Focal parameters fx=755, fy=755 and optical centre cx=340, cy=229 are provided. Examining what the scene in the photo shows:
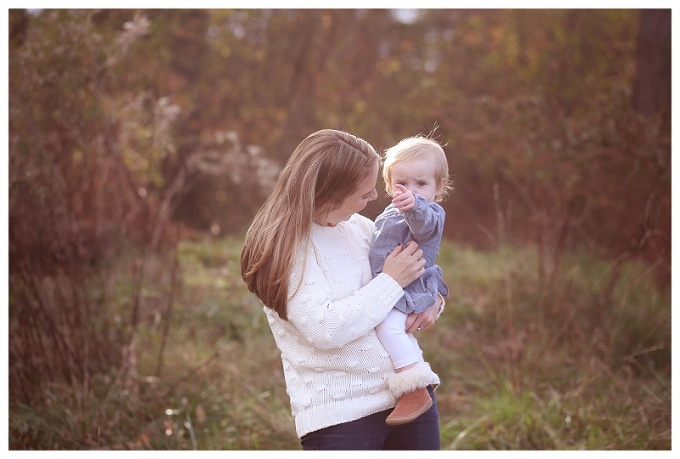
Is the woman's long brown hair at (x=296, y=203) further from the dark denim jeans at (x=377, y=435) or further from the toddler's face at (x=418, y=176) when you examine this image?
the dark denim jeans at (x=377, y=435)

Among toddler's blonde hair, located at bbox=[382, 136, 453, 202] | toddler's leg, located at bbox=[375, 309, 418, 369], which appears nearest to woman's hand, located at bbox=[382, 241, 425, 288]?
toddler's leg, located at bbox=[375, 309, 418, 369]

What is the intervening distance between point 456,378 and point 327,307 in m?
3.29

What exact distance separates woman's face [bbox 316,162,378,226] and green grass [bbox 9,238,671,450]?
1863mm

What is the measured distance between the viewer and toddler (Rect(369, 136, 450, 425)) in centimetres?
219

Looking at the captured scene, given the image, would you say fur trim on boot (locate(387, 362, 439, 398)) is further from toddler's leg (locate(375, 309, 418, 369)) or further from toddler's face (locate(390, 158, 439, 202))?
toddler's face (locate(390, 158, 439, 202))

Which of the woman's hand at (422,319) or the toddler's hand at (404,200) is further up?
the toddler's hand at (404,200)

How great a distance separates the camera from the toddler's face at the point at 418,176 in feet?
7.84

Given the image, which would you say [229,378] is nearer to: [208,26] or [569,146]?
[569,146]

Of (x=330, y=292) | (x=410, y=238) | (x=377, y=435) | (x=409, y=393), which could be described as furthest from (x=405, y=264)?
(x=377, y=435)

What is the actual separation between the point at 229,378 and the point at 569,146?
2907 mm

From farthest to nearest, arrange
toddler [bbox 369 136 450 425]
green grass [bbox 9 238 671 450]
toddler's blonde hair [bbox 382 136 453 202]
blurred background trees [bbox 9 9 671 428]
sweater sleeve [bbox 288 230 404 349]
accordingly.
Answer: blurred background trees [bbox 9 9 671 428] → green grass [bbox 9 238 671 450] → toddler's blonde hair [bbox 382 136 453 202] → toddler [bbox 369 136 450 425] → sweater sleeve [bbox 288 230 404 349]

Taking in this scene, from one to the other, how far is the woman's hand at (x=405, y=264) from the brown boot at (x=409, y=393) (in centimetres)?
26

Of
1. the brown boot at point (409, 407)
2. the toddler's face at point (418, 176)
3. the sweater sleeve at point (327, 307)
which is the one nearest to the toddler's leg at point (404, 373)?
the brown boot at point (409, 407)
